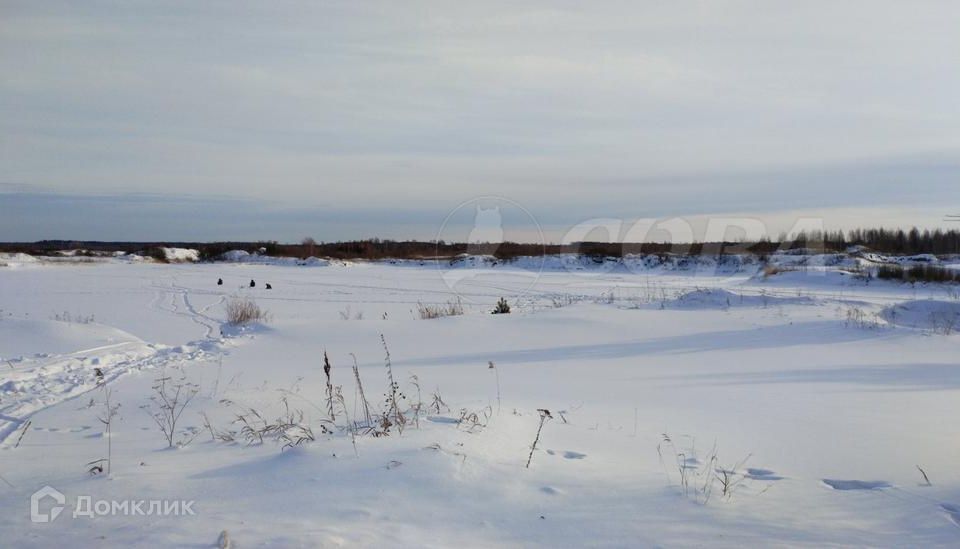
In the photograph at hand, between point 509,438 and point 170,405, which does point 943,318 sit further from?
point 170,405

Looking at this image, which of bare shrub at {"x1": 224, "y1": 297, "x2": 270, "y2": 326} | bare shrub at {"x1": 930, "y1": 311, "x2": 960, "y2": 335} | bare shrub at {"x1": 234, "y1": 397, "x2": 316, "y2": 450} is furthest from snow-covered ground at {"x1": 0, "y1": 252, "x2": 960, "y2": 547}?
bare shrub at {"x1": 930, "y1": 311, "x2": 960, "y2": 335}

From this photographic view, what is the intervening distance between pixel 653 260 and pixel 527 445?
123 feet

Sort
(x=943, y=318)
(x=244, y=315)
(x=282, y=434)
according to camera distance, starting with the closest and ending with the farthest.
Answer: (x=282, y=434) → (x=244, y=315) → (x=943, y=318)

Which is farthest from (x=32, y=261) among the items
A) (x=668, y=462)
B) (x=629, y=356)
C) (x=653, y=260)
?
(x=668, y=462)

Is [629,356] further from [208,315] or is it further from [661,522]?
[208,315]

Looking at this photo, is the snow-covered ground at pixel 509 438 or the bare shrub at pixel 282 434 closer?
the snow-covered ground at pixel 509 438

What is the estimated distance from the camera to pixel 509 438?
14.0ft

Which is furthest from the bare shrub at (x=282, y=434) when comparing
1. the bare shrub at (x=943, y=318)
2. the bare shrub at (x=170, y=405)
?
the bare shrub at (x=943, y=318)

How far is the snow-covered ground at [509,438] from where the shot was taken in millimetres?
2949

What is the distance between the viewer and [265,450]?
399 centimetres

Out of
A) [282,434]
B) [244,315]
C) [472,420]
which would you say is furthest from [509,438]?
[244,315]

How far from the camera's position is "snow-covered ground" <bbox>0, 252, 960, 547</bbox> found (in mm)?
2949

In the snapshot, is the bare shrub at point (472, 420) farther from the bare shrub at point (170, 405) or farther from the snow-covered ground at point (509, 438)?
the bare shrub at point (170, 405)

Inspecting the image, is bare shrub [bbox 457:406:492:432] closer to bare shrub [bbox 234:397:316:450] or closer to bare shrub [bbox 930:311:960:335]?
bare shrub [bbox 234:397:316:450]
